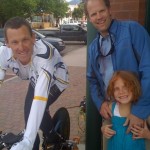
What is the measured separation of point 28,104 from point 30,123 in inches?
33.1

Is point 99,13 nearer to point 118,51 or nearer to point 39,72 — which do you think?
point 118,51

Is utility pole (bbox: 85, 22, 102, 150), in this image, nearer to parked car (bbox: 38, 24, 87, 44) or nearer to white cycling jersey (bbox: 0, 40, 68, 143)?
white cycling jersey (bbox: 0, 40, 68, 143)

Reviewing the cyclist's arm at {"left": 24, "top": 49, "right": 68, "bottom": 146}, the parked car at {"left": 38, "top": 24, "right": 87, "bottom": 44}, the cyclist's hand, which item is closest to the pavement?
the cyclist's arm at {"left": 24, "top": 49, "right": 68, "bottom": 146}

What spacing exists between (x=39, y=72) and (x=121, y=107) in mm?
649

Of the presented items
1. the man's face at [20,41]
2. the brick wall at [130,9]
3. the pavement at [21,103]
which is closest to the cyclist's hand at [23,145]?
the man's face at [20,41]

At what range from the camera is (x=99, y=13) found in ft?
7.63

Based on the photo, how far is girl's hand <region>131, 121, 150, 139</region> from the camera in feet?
7.49

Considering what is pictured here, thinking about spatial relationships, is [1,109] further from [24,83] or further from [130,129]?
[130,129]

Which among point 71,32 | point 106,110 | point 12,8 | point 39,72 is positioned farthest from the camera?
point 12,8

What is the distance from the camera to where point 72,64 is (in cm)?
1447

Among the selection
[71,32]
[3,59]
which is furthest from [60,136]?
[71,32]

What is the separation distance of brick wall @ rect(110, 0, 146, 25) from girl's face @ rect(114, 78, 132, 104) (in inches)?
61.5

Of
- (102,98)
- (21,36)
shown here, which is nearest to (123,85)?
(102,98)

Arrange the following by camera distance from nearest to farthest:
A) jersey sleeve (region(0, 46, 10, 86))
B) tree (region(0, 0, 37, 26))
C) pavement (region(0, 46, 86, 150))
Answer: jersey sleeve (region(0, 46, 10, 86))
pavement (region(0, 46, 86, 150))
tree (region(0, 0, 37, 26))
